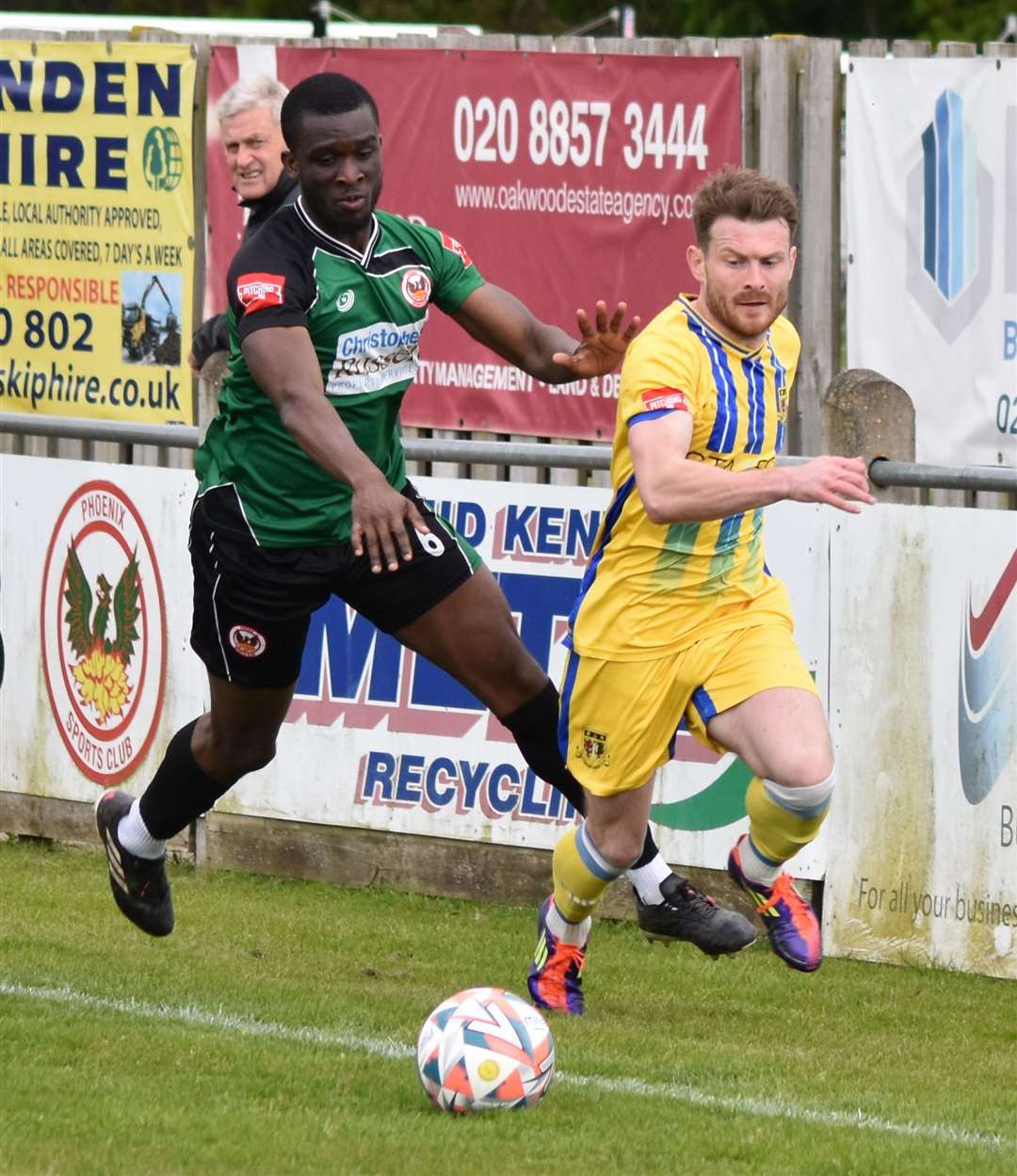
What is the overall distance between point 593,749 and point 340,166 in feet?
5.30

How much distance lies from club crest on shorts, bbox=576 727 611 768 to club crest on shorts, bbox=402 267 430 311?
47.4 inches

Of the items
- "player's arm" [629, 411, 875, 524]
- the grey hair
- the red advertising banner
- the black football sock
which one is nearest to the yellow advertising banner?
the red advertising banner

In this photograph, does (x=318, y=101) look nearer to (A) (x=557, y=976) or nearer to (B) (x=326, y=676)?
(A) (x=557, y=976)

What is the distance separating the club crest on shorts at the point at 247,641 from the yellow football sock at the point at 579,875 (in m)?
0.95

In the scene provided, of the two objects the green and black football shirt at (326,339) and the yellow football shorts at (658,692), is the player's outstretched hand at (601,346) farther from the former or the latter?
the yellow football shorts at (658,692)

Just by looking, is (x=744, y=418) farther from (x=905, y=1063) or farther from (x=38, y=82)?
(x=38, y=82)

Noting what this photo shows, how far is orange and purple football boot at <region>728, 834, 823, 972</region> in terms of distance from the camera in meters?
6.39

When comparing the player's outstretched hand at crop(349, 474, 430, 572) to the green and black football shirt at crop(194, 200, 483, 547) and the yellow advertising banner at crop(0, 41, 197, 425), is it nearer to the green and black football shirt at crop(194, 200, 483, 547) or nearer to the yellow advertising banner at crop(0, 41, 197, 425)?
the green and black football shirt at crop(194, 200, 483, 547)

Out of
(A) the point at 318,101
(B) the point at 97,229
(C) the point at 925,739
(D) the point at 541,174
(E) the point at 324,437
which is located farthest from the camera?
(B) the point at 97,229

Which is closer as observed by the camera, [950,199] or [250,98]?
[250,98]

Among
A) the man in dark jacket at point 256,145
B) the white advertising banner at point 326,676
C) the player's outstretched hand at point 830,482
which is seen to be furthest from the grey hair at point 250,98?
the player's outstretched hand at point 830,482

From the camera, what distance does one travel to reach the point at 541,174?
10.5m

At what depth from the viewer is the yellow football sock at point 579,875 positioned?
6.64 m

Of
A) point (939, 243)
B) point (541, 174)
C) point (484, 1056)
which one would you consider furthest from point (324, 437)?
point (541, 174)
